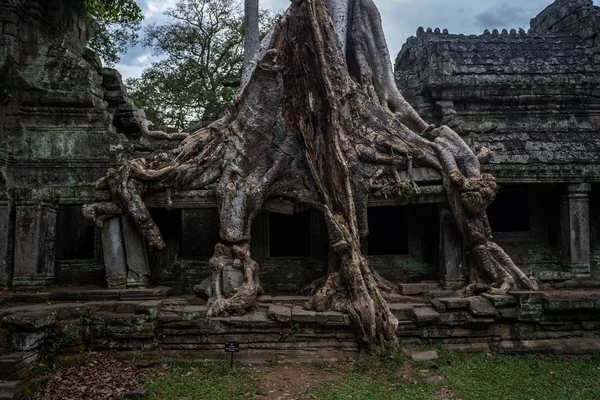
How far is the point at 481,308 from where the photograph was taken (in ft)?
22.1

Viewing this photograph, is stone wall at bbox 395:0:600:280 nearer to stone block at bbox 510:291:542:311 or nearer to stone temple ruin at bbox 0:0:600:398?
stone temple ruin at bbox 0:0:600:398

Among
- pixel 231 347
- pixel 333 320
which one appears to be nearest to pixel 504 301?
pixel 333 320

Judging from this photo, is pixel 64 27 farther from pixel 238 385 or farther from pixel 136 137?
pixel 238 385

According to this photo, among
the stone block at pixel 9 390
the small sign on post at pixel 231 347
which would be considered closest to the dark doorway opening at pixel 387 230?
the small sign on post at pixel 231 347

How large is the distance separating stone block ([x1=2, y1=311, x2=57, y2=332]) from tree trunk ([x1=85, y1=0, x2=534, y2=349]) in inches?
79.1

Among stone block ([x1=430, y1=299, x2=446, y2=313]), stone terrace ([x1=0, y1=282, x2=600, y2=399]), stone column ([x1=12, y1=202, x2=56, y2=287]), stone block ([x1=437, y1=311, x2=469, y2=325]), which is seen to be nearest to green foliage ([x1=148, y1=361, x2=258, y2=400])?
stone terrace ([x1=0, y1=282, x2=600, y2=399])

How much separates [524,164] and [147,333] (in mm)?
6805

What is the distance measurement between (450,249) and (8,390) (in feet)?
21.4

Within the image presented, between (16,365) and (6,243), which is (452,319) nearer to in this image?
(16,365)

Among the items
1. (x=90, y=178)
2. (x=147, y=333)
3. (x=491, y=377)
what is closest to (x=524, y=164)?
(x=491, y=377)

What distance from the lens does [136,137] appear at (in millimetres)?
A: 12367

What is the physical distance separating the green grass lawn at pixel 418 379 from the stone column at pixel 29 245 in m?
3.52

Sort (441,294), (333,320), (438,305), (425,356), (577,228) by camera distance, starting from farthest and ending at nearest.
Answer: (577,228) < (441,294) < (438,305) < (333,320) < (425,356)

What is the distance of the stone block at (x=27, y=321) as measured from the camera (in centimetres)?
577
